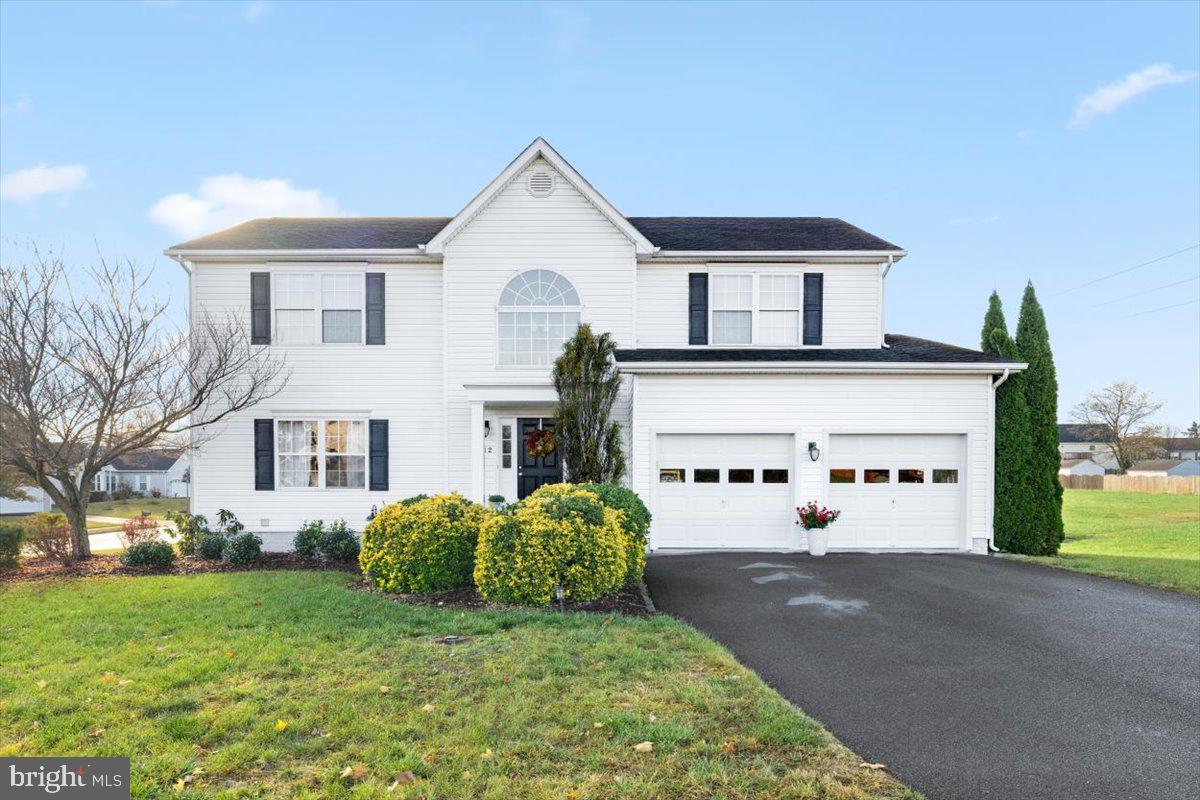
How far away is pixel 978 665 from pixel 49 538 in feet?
50.0

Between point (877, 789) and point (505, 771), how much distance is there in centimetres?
222

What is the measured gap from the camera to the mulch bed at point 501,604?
750cm

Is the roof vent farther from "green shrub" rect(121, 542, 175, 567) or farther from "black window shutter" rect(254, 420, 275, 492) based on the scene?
"green shrub" rect(121, 542, 175, 567)

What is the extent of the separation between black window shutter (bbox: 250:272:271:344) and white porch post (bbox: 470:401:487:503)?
5.08m

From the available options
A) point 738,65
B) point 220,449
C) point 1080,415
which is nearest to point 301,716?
point 220,449

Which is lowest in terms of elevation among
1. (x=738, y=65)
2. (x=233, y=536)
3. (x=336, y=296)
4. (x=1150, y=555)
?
(x=1150, y=555)

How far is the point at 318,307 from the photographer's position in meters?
13.7

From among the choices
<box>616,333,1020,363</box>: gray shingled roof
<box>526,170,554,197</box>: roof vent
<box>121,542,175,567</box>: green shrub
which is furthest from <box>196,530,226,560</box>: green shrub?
<box>526,170,554,197</box>: roof vent

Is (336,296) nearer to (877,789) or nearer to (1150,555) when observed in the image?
(877,789)

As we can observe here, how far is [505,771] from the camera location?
11.9 feet

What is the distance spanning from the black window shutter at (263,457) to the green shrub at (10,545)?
389 cm

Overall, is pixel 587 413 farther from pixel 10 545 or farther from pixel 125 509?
pixel 125 509

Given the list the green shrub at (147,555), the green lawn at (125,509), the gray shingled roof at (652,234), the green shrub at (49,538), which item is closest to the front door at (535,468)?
the gray shingled roof at (652,234)

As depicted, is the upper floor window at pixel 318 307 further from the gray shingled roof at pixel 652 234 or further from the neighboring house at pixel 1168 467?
the neighboring house at pixel 1168 467
